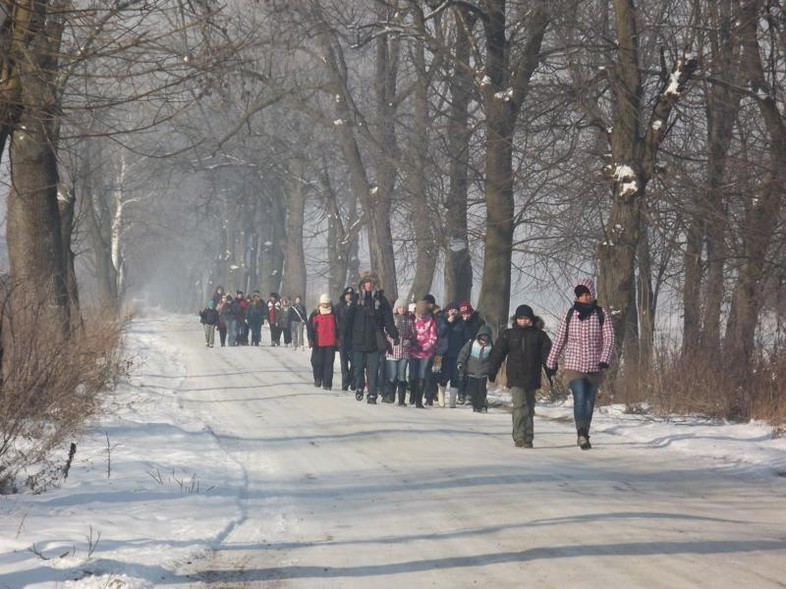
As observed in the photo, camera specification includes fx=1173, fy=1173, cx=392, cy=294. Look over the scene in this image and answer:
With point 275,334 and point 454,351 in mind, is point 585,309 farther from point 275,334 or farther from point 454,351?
point 275,334

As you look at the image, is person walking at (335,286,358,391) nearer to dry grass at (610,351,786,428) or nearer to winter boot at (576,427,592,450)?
dry grass at (610,351,786,428)

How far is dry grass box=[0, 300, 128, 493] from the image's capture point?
30.0 feet

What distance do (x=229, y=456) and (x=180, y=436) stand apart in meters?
1.46

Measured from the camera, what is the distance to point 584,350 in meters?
13.4

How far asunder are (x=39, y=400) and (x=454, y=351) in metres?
10.1

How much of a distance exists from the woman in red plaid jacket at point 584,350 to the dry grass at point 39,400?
17.5 ft

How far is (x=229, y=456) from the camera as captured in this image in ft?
40.5

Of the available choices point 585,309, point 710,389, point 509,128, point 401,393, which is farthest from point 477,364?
point 509,128

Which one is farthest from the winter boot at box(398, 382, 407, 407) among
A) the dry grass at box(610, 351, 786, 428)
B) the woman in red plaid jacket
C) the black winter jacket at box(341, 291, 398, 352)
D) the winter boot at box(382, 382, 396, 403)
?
the woman in red plaid jacket

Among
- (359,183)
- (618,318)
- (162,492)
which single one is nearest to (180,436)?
(162,492)

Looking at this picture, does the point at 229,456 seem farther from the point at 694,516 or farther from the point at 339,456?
the point at 694,516

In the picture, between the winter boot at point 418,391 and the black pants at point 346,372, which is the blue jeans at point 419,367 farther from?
the black pants at point 346,372

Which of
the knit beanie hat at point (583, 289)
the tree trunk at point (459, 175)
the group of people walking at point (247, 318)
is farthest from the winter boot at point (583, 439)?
the group of people walking at point (247, 318)

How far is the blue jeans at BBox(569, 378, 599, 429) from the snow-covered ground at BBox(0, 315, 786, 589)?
422 millimetres
